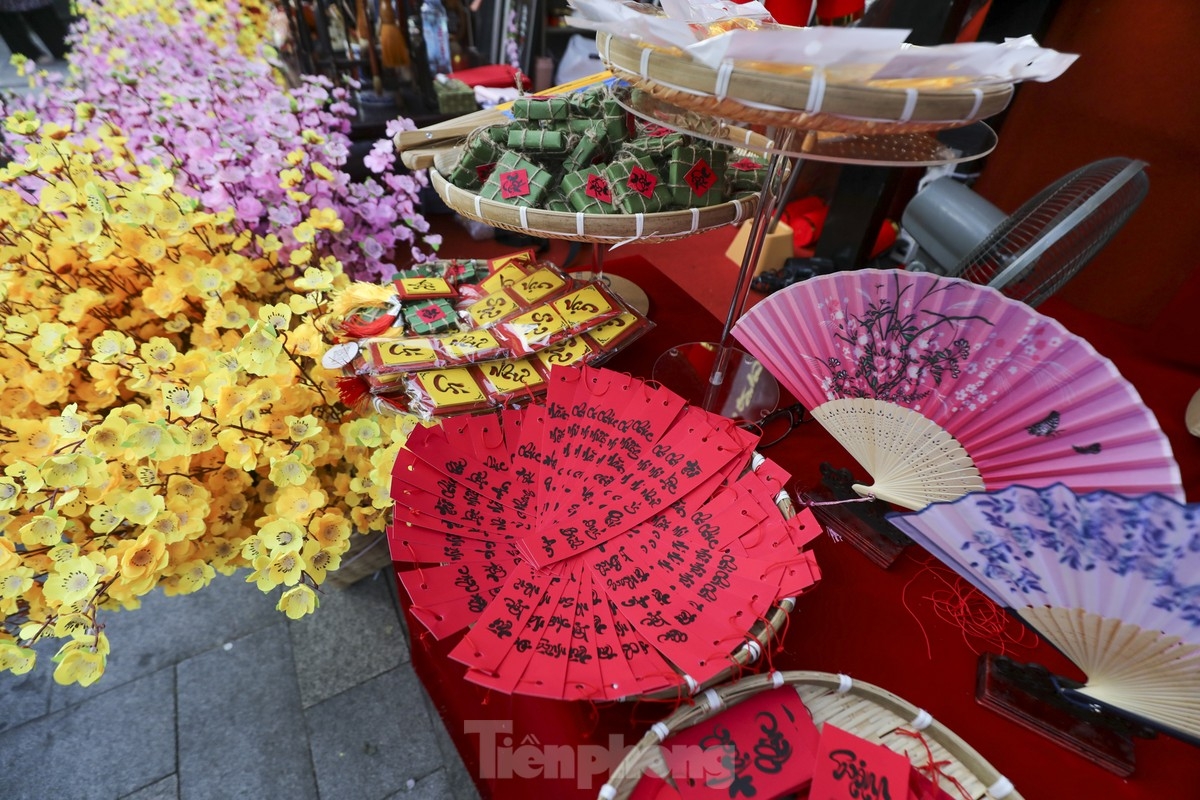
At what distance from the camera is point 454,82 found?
2.23m

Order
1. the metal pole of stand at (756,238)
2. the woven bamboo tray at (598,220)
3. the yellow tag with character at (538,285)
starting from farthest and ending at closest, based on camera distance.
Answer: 1. the yellow tag with character at (538,285)
2. the woven bamboo tray at (598,220)
3. the metal pole of stand at (756,238)

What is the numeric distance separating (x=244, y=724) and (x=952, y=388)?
140 cm

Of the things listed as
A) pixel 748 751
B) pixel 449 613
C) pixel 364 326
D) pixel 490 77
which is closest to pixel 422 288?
pixel 364 326

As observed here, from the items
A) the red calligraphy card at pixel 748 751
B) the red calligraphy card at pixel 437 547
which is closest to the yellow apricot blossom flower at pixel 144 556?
the red calligraphy card at pixel 437 547

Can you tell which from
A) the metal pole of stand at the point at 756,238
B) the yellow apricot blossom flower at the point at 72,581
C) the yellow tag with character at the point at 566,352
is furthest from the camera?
the yellow tag with character at the point at 566,352

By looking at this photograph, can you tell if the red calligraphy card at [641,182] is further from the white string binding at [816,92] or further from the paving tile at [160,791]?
the paving tile at [160,791]

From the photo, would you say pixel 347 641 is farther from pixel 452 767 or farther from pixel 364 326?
pixel 364 326

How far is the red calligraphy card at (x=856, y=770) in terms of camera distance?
1.75ft

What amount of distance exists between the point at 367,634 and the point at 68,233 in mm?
957

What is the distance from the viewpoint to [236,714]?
3.90 ft

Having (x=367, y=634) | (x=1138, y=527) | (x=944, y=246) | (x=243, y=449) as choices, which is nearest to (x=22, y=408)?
(x=243, y=449)

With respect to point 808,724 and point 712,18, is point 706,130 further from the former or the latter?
point 808,724

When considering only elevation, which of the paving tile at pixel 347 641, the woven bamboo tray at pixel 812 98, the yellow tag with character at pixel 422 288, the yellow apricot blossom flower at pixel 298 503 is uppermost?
the woven bamboo tray at pixel 812 98

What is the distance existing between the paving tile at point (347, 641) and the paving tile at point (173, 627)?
98mm
